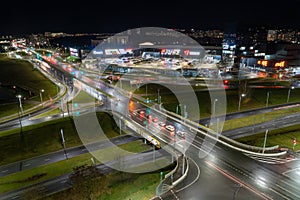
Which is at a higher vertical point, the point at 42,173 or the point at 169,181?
the point at 42,173

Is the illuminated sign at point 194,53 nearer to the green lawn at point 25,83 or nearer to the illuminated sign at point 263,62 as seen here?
the illuminated sign at point 263,62

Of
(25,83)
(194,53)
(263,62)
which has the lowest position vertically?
(25,83)

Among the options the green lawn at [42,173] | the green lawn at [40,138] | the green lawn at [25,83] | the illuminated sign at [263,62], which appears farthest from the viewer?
the illuminated sign at [263,62]

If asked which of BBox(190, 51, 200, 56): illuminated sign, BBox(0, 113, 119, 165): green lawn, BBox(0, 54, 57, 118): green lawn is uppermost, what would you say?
BBox(190, 51, 200, 56): illuminated sign

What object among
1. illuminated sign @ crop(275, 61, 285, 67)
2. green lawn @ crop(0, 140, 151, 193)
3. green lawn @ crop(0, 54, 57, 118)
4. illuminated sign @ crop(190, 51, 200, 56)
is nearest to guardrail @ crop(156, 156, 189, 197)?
green lawn @ crop(0, 140, 151, 193)

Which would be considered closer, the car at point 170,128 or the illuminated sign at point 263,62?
the car at point 170,128

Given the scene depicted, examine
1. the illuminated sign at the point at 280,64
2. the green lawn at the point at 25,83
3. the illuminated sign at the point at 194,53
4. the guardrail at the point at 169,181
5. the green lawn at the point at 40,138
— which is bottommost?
the guardrail at the point at 169,181

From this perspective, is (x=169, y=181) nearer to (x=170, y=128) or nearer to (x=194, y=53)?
(x=170, y=128)

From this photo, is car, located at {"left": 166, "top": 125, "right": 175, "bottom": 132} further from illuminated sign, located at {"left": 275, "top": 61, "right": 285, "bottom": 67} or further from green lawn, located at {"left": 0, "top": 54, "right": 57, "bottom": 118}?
illuminated sign, located at {"left": 275, "top": 61, "right": 285, "bottom": 67}

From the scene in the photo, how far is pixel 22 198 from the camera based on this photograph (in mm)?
29047

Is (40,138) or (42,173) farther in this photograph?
(40,138)

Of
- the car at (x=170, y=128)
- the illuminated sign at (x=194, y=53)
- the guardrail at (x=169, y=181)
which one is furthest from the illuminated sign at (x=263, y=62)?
the guardrail at (x=169, y=181)

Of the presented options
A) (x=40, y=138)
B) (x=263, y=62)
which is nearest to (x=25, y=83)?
(x=40, y=138)

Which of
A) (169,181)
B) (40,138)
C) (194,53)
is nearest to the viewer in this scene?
(169,181)
